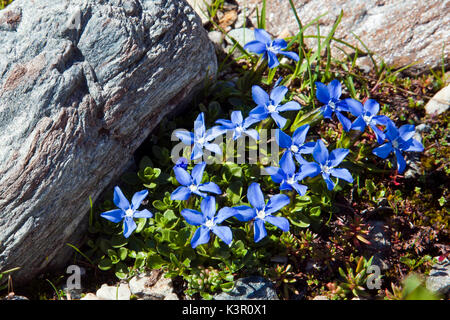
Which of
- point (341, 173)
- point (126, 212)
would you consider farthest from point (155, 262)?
point (341, 173)

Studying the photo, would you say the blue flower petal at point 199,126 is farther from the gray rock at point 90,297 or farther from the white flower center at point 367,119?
the gray rock at point 90,297

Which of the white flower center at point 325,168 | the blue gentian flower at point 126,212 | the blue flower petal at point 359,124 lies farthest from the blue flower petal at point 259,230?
the blue flower petal at point 359,124

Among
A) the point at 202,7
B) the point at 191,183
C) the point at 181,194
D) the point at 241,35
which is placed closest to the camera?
the point at 181,194

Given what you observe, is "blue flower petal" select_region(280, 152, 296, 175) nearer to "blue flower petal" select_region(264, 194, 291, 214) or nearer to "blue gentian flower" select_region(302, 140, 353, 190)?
"blue gentian flower" select_region(302, 140, 353, 190)

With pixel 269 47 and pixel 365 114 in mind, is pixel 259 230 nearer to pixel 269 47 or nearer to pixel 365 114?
pixel 365 114
